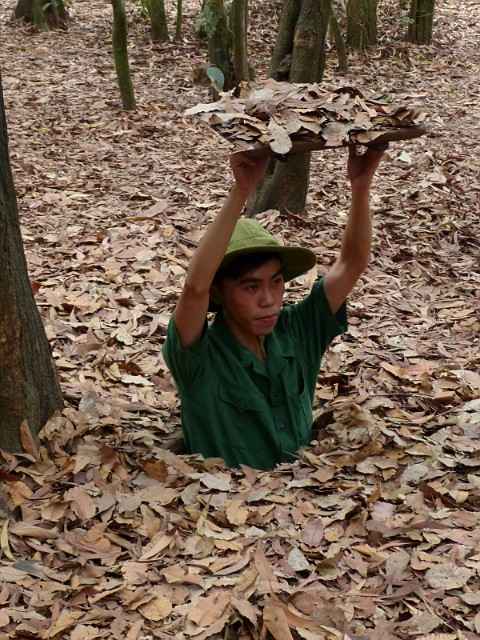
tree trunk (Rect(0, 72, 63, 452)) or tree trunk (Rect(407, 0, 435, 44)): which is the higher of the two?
tree trunk (Rect(407, 0, 435, 44))

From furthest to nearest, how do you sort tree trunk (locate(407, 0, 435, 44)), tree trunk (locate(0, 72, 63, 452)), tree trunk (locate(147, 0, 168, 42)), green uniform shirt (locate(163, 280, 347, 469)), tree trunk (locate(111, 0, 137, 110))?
tree trunk (locate(407, 0, 435, 44)) < tree trunk (locate(147, 0, 168, 42)) < tree trunk (locate(111, 0, 137, 110)) < green uniform shirt (locate(163, 280, 347, 469)) < tree trunk (locate(0, 72, 63, 452))

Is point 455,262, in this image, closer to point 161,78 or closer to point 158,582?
point 158,582

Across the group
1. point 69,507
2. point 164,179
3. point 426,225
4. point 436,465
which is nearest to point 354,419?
point 436,465

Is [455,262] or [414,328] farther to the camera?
[455,262]

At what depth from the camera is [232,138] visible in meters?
2.93

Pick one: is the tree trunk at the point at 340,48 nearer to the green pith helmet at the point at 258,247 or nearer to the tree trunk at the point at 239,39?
the tree trunk at the point at 239,39

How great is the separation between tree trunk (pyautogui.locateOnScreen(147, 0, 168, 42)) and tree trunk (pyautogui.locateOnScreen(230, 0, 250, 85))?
300 centimetres

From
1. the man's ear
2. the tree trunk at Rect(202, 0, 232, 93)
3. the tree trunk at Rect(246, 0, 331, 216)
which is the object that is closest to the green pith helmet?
the man's ear

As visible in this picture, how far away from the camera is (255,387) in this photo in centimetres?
373

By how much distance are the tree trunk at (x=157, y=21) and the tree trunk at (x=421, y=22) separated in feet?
12.5

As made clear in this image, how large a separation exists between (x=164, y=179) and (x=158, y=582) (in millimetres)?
5356

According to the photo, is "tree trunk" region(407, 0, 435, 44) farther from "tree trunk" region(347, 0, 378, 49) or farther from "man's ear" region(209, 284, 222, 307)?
"man's ear" region(209, 284, 222, 307)

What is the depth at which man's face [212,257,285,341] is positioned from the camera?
3576mm

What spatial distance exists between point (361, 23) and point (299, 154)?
7.15 metres
